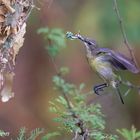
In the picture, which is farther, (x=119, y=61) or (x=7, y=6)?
(x=119, y=61)

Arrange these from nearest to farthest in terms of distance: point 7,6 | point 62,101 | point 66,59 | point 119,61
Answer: point 62,101 < point 7,6 < point 119,61 < point 66,59

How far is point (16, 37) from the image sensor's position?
3441 mm

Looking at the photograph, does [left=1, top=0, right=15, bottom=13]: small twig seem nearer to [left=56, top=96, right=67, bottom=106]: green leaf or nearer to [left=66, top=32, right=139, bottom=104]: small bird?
[left=66, top=32, right=139, bottom=104]: small bird

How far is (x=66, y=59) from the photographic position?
252 inches

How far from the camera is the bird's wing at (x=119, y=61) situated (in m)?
3.45

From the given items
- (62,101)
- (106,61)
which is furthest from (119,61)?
(62,101)

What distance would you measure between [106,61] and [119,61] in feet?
0.42

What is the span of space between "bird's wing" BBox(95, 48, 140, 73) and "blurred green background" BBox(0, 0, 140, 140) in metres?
2.24

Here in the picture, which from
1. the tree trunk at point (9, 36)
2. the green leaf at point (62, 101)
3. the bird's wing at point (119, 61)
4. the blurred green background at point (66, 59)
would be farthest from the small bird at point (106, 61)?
the blurred green background at point (66, 59)

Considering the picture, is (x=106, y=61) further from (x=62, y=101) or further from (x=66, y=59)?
(x=66, y=59)

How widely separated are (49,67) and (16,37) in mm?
3190

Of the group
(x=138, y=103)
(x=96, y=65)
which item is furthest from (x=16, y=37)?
(x=138, y=103)

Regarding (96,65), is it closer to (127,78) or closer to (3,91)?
(3,91)

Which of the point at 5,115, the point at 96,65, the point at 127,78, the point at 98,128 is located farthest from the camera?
the point at 5,115
